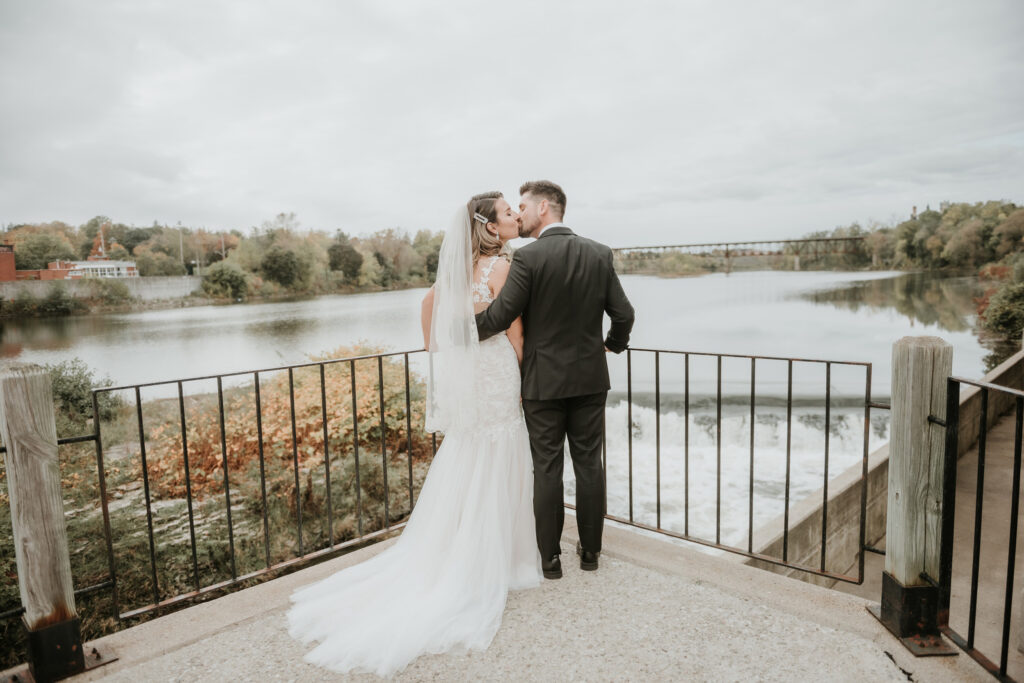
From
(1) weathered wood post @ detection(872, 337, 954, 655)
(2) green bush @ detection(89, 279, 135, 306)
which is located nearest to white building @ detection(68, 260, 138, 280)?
(2) green bush @ detection(89, 279, 135, 306)

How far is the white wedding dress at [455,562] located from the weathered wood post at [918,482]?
1421mm

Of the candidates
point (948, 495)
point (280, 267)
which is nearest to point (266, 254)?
point (280, 267)

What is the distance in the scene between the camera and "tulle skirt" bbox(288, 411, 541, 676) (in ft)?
6.52

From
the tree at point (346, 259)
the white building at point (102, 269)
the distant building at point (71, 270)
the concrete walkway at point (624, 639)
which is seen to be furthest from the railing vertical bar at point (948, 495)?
the tree at point (346, 259)

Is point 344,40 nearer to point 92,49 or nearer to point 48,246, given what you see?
point 92,49

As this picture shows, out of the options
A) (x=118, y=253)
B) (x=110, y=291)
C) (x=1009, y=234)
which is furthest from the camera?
(x=1009, y=234)

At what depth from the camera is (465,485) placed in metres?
2.42

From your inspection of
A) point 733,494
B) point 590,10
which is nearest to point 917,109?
point 590,10

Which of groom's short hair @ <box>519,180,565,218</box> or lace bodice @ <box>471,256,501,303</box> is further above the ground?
groom's short hair @ <box>519,180,565,218</box>

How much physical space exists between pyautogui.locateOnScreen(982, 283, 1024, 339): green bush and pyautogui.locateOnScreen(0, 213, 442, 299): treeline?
17.2 metres

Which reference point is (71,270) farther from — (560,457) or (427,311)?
(560,457)

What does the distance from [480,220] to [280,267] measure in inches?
499

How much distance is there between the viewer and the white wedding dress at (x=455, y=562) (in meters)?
2.03

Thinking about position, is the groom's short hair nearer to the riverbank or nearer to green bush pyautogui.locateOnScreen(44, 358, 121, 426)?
the riverbank
